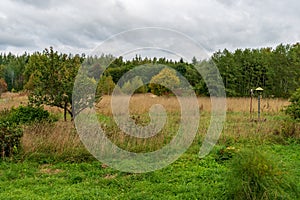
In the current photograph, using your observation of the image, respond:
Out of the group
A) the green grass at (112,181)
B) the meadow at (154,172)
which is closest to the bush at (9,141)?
the meadow at (154,172)

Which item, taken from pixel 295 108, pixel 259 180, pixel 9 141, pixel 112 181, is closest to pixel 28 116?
pixel 9 141

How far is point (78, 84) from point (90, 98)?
540mm

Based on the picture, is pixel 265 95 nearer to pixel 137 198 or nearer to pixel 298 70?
pixel 298 70

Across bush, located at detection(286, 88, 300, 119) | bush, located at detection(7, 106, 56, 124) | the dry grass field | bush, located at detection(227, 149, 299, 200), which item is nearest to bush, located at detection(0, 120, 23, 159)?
bush, located at detection(7, 106, 56, 124)

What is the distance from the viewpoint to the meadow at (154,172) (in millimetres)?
3377

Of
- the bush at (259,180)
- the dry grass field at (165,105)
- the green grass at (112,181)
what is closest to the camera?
the bush at (259,180)

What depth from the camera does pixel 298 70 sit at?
21.7 metres

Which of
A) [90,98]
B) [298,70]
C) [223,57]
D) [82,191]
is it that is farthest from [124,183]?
[298,70]

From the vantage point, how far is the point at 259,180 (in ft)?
10.8

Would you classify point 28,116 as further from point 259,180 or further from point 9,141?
point 259,180

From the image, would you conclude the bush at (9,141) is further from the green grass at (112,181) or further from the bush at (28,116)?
the bush at (28,116)

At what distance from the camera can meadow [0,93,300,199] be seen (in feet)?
11.1

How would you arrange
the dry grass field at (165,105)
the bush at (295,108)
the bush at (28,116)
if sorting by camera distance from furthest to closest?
the dry grass field at (165,105)
the bush at (295,108)
the bush at (28,116)

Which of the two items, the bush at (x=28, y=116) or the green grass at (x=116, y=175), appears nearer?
the green grass at (x=116, y=175)
